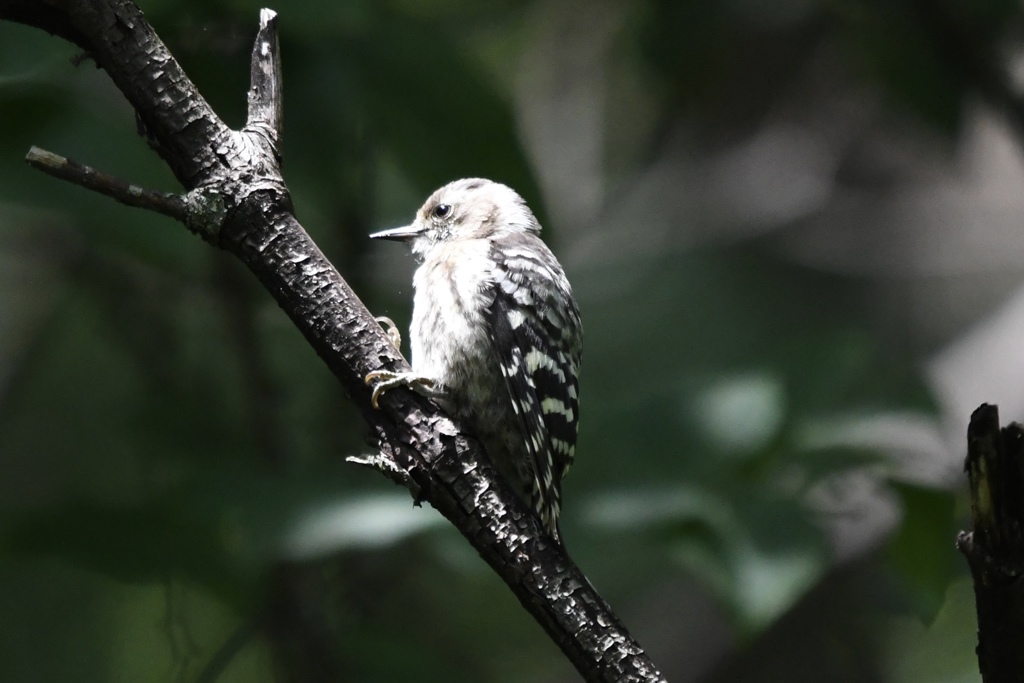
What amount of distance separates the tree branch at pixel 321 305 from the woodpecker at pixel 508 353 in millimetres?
448

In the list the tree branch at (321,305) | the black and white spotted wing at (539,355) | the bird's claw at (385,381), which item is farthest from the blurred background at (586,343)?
the bird's claw at (385,381)

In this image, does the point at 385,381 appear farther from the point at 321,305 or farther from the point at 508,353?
the point at 508,353

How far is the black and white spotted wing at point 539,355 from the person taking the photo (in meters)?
3.46

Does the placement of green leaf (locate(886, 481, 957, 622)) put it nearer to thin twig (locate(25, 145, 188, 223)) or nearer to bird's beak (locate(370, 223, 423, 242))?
bird's beak (locate(370, 223, 423, 242))

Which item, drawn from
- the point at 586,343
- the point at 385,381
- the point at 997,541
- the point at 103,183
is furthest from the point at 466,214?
the point at 997,541

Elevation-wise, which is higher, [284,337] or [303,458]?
[284,337]

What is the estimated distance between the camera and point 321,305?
262cm

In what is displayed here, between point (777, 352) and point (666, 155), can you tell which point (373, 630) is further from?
point (666, 155)

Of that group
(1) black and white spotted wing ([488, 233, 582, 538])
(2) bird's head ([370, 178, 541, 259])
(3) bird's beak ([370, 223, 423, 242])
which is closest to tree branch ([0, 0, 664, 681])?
(1) black and white spotted wing ([488, 233, 582, 538])

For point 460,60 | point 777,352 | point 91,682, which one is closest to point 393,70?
point 460,60

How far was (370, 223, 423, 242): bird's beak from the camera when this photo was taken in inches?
175

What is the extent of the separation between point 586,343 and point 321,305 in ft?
12.9

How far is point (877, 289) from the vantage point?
7.43m

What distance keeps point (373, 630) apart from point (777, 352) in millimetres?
2257
